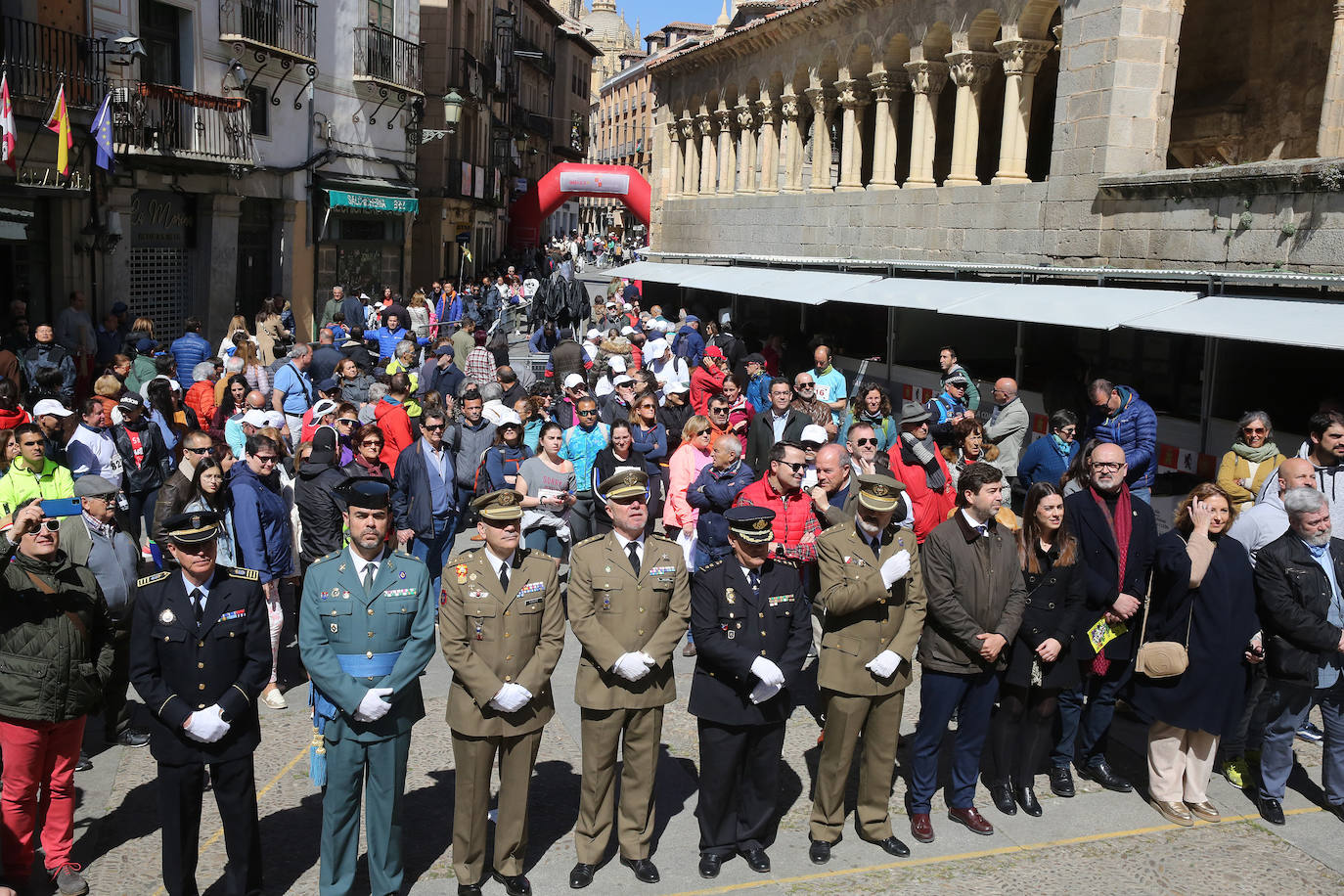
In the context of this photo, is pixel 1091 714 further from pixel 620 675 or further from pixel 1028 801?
pixel 620 675

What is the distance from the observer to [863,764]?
5914 mm

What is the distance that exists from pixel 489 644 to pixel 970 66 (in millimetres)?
15078

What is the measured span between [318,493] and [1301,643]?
19.5 feet

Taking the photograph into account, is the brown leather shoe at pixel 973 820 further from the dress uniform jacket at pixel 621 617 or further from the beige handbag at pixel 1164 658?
the dress uniform jacket at pixel 621 617

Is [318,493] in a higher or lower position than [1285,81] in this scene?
lower

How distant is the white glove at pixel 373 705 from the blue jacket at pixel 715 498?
3.07 meters

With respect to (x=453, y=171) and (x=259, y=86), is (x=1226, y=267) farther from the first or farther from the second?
(x=453, y=171)

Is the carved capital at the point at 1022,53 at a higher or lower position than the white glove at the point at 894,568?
higher

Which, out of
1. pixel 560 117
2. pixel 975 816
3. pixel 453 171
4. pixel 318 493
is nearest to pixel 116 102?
pixel 318 493

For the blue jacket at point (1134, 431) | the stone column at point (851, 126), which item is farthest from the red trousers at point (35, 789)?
the stone column at point (851, 126)

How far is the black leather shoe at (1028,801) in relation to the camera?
626 centimetres

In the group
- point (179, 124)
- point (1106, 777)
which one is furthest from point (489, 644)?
point (179, 124)

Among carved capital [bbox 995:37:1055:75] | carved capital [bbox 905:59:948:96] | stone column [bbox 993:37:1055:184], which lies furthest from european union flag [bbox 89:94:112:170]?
carved capital [bbox 995:37:1055:75]

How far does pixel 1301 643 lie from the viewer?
616 centimetres
